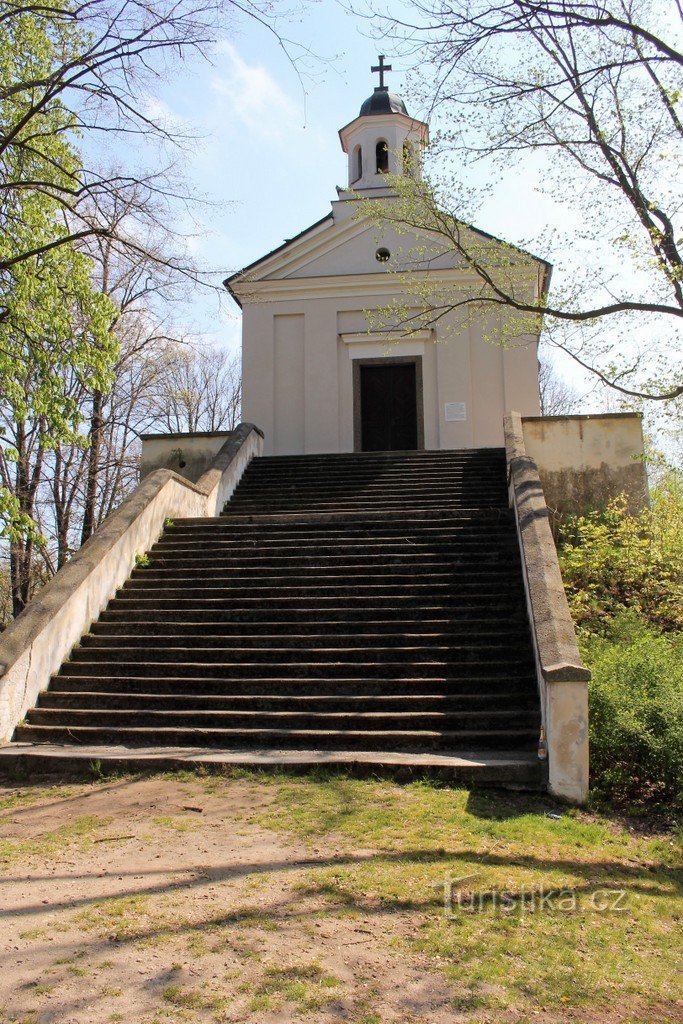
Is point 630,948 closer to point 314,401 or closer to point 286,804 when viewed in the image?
point 286,804

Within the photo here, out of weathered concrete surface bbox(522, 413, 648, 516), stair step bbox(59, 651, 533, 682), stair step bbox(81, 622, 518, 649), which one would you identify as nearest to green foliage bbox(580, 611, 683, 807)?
stair step bbox(59, 651, 533, 682)

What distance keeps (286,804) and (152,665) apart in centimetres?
314

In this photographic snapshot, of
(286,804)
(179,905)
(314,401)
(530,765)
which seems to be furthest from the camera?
(314,401)

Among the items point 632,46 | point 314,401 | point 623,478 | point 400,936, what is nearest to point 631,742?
point 400,936

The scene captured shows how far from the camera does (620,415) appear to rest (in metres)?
13.2

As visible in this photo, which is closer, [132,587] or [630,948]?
[630,948]

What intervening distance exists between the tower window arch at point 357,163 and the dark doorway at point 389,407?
6.57 metres

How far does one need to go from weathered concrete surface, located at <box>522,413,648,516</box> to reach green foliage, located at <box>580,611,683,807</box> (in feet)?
20.9

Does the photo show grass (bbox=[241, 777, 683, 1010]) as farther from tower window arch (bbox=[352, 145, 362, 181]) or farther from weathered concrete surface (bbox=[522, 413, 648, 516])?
tower window arch (bbox=[352, 145, 362, 181])

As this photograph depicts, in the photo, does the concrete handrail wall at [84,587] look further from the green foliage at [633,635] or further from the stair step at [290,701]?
the green foliage at [633,635]

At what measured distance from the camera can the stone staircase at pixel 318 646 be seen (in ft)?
23.9

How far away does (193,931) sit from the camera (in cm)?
393

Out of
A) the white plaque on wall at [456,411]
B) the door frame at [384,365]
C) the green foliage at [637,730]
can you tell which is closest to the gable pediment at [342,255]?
the door frame at [384,365]

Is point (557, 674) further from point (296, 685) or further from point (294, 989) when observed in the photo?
point (294, 989)
